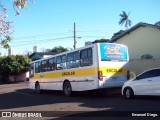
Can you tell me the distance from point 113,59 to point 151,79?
3.41 metres

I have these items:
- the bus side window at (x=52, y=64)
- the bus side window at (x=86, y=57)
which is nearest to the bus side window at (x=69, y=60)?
the bus side window at (x=86, y=57)

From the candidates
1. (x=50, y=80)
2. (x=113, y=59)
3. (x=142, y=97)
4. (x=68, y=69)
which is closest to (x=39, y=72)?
(x=50, y=80)

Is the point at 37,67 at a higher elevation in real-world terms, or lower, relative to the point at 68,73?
higher

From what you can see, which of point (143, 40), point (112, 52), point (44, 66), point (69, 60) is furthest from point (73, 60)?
point (143, 40)

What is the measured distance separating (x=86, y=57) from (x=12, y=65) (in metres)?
34.8

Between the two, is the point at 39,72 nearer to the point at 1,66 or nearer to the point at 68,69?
the point at 68,69

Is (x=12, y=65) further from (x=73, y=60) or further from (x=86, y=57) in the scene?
(x=86, y=57)

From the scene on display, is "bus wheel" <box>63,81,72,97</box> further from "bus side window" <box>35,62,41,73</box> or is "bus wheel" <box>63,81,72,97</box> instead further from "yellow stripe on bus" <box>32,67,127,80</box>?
"bus side window" <box>35,62,41,73</box>

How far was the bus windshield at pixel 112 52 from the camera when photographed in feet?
55.1

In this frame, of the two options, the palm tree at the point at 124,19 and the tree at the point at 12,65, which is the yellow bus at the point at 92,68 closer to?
the tree at the point at 12,65

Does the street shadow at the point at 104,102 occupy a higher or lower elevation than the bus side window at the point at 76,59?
lower

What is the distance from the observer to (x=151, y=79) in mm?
14383

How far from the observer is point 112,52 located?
682 inches

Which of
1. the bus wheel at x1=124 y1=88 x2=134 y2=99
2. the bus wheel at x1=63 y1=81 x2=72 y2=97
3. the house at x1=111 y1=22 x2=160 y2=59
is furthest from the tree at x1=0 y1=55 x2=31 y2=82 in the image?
the bus wheel at x1=124 y1=88 x2=134 y2=99
